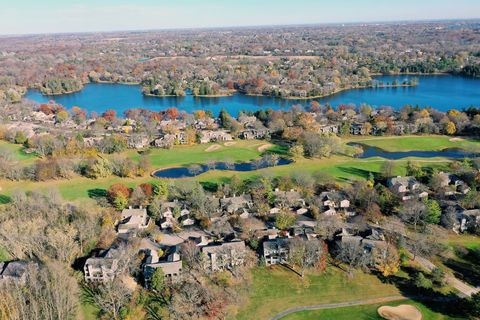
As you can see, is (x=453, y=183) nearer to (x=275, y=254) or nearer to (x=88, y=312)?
(x=275, y=254)

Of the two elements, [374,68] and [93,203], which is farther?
[374,68]

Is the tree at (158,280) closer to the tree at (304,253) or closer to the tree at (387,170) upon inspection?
the tree at (304,253)

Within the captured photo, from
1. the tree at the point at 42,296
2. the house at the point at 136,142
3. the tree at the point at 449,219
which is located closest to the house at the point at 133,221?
the tree at the point at 42,296

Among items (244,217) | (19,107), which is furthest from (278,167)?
(19,107)

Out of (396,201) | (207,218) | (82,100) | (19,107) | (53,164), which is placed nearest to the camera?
(207,218)

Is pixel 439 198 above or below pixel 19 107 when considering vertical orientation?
below

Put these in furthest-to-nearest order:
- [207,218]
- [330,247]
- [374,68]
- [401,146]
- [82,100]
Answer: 1. [374,68]
2. [82,100]
3. [401,146]
4. [207,218]
5. [330,247]

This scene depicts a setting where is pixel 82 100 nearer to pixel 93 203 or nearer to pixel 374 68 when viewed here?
pixel 93 203

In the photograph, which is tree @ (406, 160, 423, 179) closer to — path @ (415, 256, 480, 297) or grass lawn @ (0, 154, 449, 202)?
grass lawn @ (0, 154, 449, 202)
